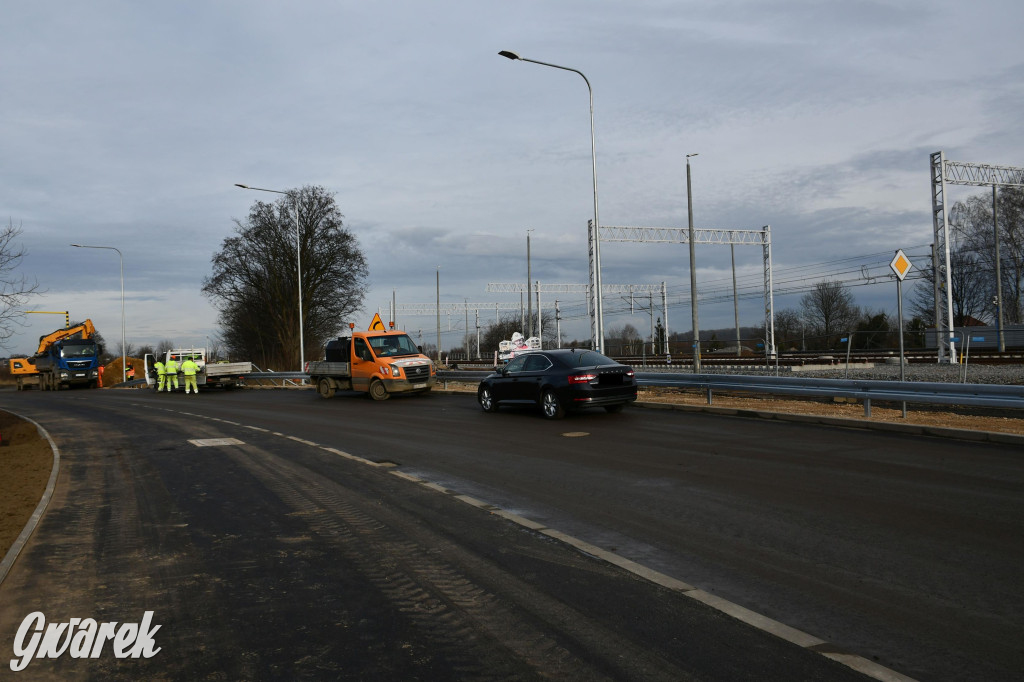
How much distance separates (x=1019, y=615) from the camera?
14.1ft

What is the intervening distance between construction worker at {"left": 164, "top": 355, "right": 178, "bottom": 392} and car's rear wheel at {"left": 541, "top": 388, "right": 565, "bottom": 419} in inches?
928

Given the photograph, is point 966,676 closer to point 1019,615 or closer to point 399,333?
point 1019,615

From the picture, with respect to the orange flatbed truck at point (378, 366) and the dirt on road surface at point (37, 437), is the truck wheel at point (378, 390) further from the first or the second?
the dirt on road surface at point (37, 437)

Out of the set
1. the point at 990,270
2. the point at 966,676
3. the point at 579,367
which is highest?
the point at 990,270

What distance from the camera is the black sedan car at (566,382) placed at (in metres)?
15.5

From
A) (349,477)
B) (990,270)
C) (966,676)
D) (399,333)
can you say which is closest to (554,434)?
(349,477)

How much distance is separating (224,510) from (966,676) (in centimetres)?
676

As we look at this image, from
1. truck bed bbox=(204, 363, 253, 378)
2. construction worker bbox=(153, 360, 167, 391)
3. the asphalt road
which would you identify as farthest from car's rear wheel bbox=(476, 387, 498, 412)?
construction worker bbox=(153, 360, 167, 391)

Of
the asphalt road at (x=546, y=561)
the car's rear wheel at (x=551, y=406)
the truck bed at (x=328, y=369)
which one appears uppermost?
the truck bed at (x=328, y=369)

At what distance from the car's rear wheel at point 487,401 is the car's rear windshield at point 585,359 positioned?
8.43 feet

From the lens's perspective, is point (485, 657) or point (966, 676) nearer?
point (966, 676)

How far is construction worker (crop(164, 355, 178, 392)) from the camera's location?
3394 centimetres

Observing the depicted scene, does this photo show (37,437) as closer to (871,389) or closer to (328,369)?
(328,369)

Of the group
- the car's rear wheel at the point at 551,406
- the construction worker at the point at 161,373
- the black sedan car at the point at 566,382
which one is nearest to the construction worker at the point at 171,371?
the construction worker at the point at 161,373
